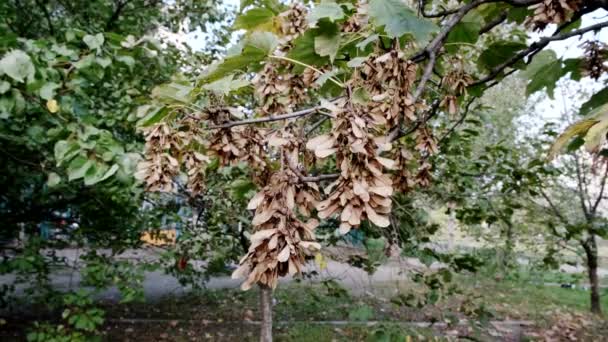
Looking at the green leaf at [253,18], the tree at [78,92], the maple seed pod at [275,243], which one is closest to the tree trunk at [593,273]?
the tree at [78,92]

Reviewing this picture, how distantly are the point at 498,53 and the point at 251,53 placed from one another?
3.41 feet

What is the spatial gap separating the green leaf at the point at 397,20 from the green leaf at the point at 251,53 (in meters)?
0.24

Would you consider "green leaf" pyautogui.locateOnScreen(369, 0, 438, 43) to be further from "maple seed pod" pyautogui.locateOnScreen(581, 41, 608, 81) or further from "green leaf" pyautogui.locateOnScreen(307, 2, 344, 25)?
"maple seed pod" pyautogui.locateOnScreen(581, 41, 608, 81)

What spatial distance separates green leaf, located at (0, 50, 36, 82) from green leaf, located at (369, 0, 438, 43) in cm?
136

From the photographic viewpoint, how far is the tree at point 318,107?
2.53ft

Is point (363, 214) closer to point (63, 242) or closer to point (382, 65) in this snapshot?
point (382, 65)

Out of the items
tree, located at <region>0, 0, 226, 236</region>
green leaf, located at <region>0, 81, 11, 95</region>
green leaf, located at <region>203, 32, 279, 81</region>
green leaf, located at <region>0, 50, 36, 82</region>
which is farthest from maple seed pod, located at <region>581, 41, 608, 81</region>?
green leaf, located at <region>0, 81, 11, 95</region>

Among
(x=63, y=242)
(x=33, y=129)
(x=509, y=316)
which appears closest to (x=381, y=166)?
(x=33, y=129)

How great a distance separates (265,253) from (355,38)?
2.30 ft

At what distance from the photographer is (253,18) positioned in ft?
4.82

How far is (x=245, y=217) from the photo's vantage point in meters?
3.45

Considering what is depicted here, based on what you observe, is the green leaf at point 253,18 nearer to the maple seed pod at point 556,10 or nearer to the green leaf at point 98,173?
the green leaf at point 98,173

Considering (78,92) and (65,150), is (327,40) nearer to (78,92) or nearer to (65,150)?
(65,150)

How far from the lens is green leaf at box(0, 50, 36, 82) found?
167 centimetres
